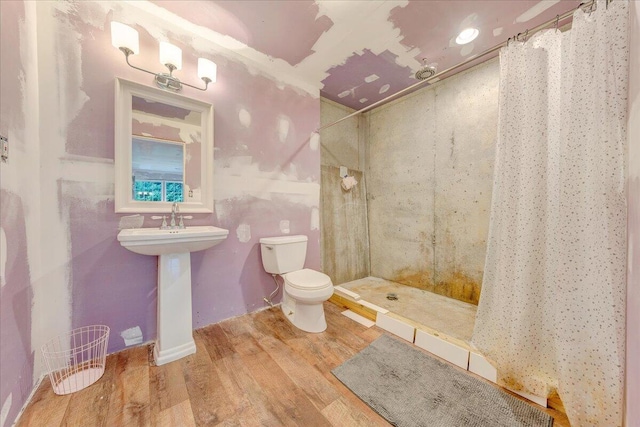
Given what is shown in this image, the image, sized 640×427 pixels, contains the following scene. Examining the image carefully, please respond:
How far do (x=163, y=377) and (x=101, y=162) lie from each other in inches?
53.8

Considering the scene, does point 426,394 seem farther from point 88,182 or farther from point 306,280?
point 88,182

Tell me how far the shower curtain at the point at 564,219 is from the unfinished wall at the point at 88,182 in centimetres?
179

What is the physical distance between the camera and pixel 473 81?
2260 mm

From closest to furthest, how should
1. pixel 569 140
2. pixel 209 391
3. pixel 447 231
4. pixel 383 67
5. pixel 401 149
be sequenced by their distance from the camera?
pixel 569 140 → pixel 209 391 → pixel 383 67 → pixel 447 231 → pixel 401 149

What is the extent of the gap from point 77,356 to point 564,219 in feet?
9.06

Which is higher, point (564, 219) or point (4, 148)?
point (4, 148)

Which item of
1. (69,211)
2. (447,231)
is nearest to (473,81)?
(447,231)

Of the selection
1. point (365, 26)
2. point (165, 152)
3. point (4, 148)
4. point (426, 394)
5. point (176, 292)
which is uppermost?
point (365, 26)

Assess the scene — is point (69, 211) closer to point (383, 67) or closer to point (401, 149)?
point (383, 67)

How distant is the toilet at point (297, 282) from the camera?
170cm

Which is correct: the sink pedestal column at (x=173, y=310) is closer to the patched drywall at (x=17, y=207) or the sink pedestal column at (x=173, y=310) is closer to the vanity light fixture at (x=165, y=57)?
the patched drywall at (x=17, y=207)

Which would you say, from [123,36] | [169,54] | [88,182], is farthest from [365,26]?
[88,182]

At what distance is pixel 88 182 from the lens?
1.39 m

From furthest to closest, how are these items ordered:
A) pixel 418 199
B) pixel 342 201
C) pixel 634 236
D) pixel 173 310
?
pixel 342 201
pixel 418 199
pixel 173 310
pixel 634 236
